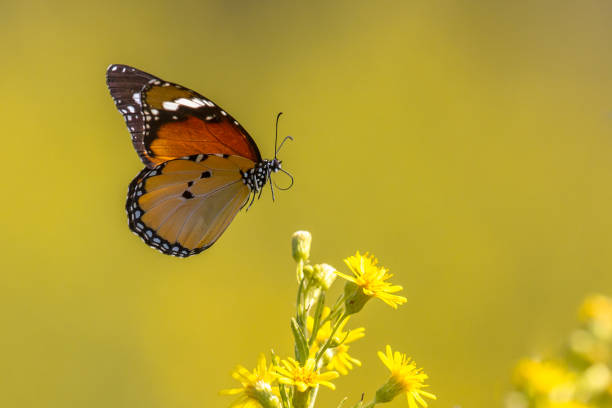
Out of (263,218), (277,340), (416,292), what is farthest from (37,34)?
(416,292)

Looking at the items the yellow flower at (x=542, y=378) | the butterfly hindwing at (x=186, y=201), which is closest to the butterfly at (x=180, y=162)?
the butterfly hindwing at (x=186, y=201)

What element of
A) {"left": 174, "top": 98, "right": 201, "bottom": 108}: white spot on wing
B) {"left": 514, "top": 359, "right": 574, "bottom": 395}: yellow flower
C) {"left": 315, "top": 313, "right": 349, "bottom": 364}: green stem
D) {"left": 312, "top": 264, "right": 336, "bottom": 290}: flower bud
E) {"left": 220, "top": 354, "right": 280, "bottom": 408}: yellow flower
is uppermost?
{"left": 174, "top": 98, "right": 201, "bottom": 108}: white spot on wing

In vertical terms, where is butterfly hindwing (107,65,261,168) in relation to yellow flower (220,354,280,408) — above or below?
above

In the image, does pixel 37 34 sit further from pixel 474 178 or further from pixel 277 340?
pixel 474 178

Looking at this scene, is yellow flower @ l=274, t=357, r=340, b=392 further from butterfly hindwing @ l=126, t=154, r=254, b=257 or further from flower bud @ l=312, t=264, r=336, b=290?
butterfly hindwing @ l=126, t=154, r=254, b=257

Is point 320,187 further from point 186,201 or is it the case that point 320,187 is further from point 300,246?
point 300,246

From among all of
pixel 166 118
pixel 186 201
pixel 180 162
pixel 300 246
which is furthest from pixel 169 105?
pixel 300 246

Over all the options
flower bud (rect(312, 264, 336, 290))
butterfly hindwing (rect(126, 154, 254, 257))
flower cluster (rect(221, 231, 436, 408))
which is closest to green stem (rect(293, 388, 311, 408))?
flower cluster (rect(221, 231, 436, 408))
